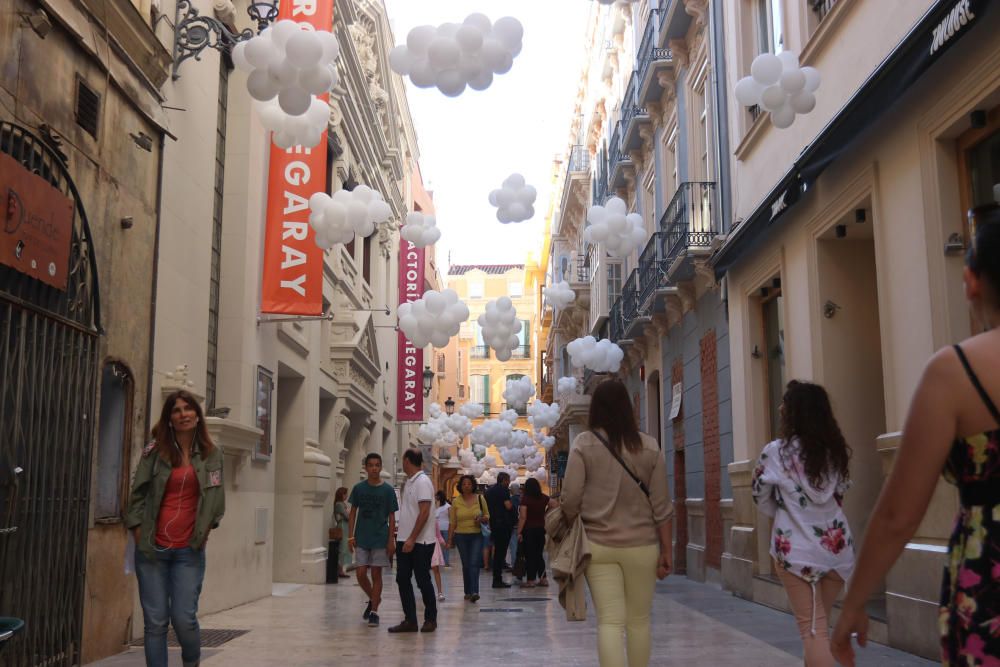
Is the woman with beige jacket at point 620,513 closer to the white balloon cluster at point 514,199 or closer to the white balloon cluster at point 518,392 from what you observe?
the white balloon cluster at point 514,199

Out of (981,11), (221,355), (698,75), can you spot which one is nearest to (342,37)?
(698,75)

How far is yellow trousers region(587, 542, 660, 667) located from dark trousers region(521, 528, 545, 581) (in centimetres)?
1118

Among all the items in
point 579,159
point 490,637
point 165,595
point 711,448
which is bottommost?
point 490,637

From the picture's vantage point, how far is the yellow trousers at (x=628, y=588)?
19.1ft

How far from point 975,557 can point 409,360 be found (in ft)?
103

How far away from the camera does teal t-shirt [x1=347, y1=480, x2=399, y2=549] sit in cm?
1127

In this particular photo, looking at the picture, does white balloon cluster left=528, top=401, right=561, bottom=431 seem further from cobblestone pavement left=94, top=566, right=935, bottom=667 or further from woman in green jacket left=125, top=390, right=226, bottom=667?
woman in green jacket left=125, top=390, right=226, bottom=667

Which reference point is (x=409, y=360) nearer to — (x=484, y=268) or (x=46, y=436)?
(x=46, y=436)

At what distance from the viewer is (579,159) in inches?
1465

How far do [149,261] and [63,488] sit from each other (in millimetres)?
2798

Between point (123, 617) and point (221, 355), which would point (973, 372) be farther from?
point (221, 355)

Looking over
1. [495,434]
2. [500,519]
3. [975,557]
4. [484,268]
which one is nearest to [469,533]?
[500,519]

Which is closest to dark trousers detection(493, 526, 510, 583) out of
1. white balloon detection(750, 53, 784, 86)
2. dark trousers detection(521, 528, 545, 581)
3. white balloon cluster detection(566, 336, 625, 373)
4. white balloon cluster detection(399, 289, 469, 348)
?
dark trousers detection(521, 528, 545, 581)

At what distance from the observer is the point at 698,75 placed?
18.0 meters
